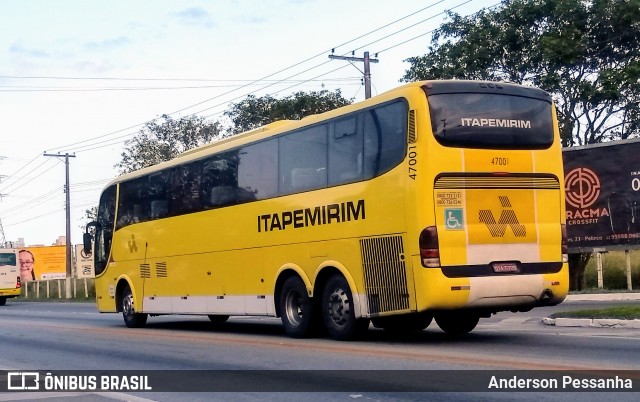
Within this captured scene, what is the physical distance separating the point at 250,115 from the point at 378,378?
38.4 meters

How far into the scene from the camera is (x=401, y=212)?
13.1 meters

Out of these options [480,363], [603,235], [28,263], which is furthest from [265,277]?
[28,263]

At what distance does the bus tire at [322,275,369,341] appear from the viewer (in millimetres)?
14344

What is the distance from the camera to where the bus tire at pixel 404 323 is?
15087mm

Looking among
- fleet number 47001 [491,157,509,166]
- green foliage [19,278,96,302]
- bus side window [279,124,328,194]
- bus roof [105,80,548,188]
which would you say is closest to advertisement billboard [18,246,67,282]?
green foliage [19,278,96,302]

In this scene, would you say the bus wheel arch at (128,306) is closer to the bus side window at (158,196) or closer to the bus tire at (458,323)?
the bus side window at (158,196)

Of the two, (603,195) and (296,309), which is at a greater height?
(603,195)

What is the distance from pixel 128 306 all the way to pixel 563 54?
20.2 meters

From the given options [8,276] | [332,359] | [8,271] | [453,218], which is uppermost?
[8,271]

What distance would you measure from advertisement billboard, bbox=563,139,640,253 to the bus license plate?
11941mm

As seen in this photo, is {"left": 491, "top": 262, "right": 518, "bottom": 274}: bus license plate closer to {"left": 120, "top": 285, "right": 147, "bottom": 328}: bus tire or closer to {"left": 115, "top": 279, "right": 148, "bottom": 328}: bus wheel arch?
{"left": 115, "top": 279, "right": 148, "bottom": 328}: bus wheel arch

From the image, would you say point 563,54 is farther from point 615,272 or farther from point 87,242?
point 87,242

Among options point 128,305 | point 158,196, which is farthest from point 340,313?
point 128,305

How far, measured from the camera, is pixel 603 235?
2486cm
